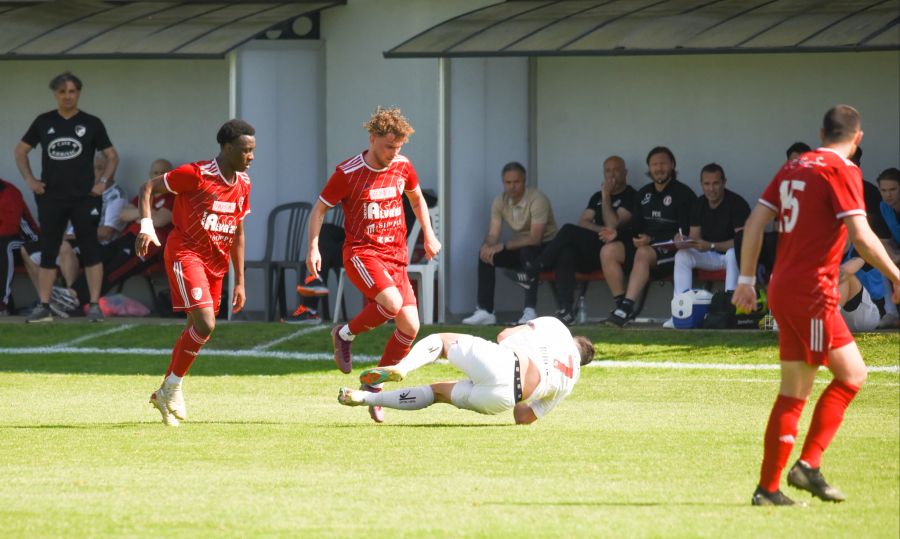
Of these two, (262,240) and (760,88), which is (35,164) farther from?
(760,88)

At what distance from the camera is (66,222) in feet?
54.5

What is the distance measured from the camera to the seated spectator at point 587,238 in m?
16.4

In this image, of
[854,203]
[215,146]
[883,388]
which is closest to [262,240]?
[215,146]

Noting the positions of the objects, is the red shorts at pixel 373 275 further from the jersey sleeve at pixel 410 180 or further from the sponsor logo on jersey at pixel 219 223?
the sponsor logo on jersey at pixel 219 223

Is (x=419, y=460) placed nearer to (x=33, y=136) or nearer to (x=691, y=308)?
(x=691, y=308)

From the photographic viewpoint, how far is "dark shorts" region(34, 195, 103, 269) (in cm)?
→ 1650

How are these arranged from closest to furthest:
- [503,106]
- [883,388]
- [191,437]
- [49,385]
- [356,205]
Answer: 1. [191,437]
2. [356,205]
3. [883,388]
4. [49,385]
5. [503,106]

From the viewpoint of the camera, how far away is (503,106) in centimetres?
1781

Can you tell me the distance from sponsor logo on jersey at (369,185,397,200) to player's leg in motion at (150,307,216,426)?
139cm

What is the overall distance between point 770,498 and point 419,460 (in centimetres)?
219

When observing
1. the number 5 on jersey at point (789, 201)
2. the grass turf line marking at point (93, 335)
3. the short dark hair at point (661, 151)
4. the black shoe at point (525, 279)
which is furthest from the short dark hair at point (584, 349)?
the grass turf line marking at point (93, 335)

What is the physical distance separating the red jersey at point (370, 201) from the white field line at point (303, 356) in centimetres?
351

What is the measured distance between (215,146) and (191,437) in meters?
10.3

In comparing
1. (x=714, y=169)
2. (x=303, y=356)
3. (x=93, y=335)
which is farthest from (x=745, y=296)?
(x=93, y=335)
